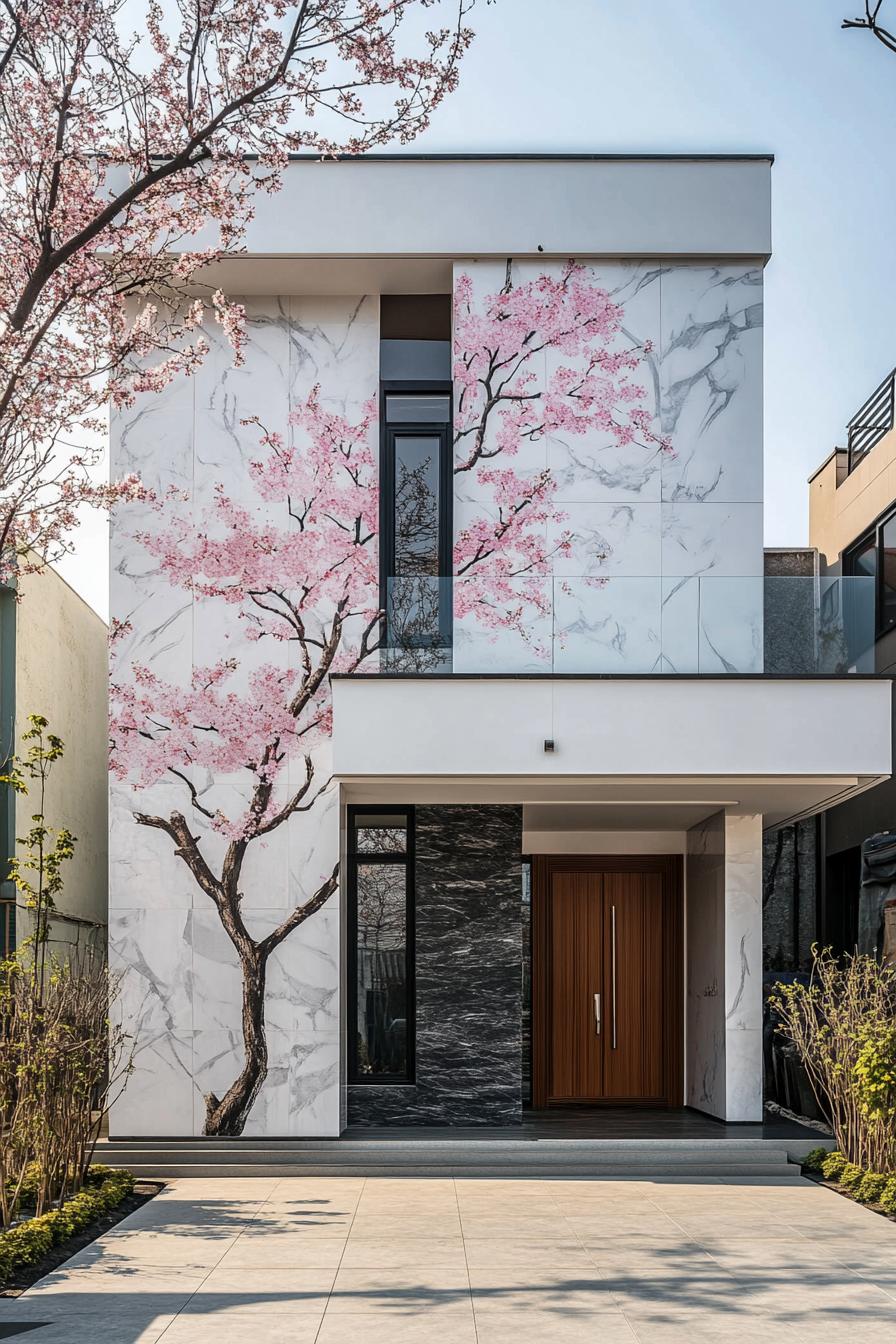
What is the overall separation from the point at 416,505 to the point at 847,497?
789 centimetres

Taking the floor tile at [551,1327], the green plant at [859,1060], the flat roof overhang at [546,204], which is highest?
the flat roof overhang at [546,204]

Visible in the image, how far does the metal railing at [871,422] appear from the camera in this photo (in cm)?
1742

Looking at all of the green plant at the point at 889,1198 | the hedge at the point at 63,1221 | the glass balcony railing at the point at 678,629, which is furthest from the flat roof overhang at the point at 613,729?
the hedge at the point at 63,1221

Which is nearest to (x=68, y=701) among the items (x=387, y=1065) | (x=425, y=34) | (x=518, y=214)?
(x=387, y=1065)

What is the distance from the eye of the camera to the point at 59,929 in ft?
45.9

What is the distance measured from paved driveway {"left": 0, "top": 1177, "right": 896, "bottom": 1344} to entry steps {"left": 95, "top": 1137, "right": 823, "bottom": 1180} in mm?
624

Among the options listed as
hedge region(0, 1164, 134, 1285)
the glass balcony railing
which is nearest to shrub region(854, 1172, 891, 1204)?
the glass balcony railing

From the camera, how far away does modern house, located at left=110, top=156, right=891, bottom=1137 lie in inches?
449

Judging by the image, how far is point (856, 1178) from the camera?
955 centimetres

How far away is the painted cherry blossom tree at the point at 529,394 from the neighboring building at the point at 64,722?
13.1ft

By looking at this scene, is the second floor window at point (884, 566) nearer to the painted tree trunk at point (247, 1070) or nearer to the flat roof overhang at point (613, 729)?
the flat roof overhang at point (613, 729)

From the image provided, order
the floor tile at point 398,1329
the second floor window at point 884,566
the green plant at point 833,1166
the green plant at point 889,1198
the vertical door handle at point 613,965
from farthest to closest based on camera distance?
1. the second floor window at point 884,566
2. the vertical door handle at point 613,965
3. the green plant at point 833,1166
4. the green plant at point 889,1198
5. the floor tile at point 398,1329

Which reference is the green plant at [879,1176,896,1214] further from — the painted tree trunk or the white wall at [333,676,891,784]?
the painted tree trunk

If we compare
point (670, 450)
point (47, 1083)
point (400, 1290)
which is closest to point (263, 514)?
point (670, 450)
